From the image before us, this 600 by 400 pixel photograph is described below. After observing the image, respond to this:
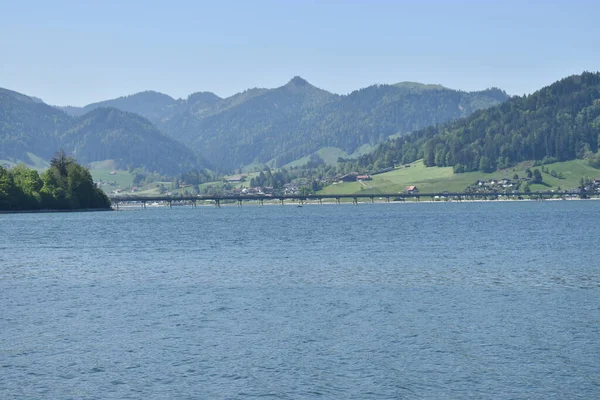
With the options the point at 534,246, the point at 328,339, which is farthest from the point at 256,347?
the point at 534,246

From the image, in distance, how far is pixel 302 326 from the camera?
162 feet

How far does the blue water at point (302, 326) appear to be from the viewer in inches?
1462

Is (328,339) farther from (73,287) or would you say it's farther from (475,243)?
(475,243)

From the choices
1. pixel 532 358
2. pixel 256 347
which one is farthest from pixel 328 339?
pixel 532 358

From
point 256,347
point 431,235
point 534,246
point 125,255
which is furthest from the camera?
point 431,235

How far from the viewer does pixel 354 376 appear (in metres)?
38.2

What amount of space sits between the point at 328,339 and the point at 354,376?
24.9 feet

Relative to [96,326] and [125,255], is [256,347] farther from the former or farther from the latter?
[125,255]

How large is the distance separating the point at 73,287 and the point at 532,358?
3965 cm

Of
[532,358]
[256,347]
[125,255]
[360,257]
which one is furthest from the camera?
[125,255]

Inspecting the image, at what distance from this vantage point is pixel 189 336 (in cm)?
4681

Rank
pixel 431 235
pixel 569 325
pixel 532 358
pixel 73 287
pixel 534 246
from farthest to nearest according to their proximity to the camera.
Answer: pixel 431 235 → pixel 534 246 → pixel 73 287 → pixel 569 325 → pixel 532 358

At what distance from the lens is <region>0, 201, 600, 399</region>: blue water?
37.1 metres

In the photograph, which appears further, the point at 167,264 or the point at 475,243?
the point at 475,243
